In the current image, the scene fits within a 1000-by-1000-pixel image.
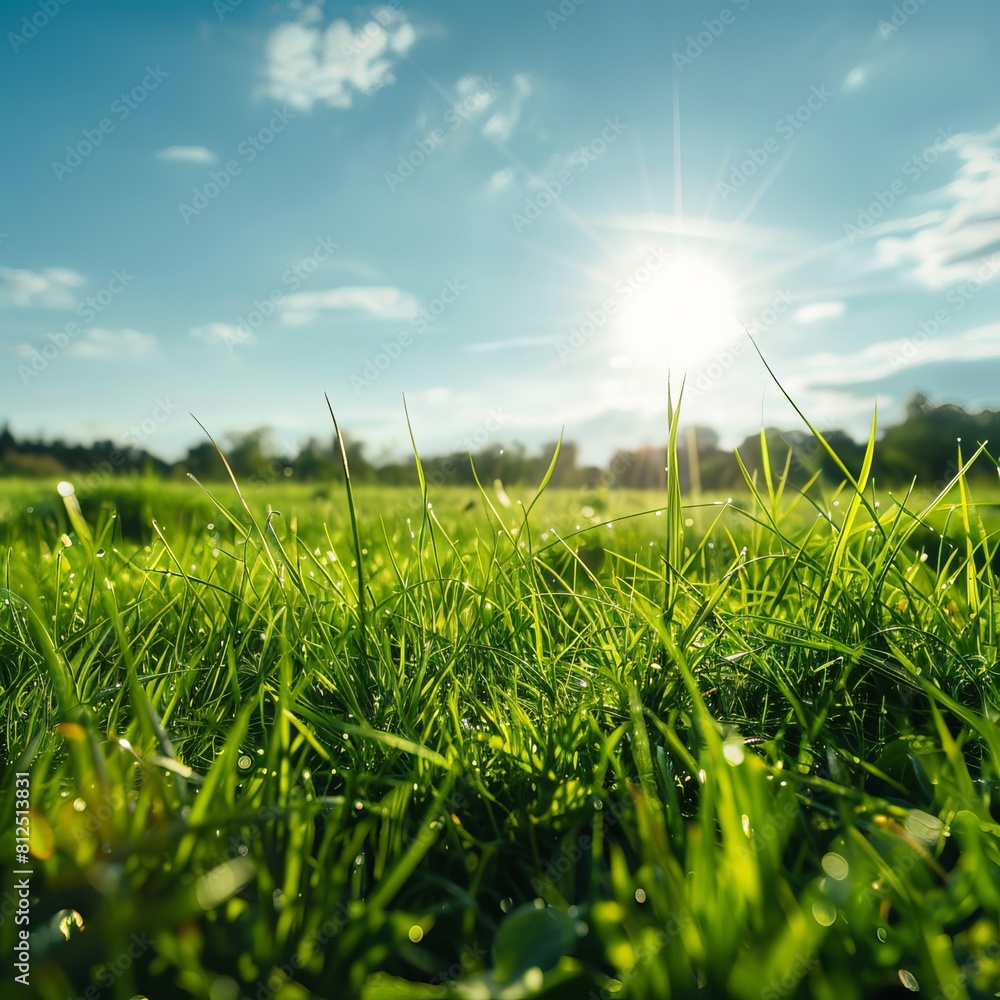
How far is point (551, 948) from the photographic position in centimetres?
63

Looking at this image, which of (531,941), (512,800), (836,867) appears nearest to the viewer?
(531,941)

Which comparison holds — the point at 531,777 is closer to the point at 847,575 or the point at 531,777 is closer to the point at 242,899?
the point at 242,899

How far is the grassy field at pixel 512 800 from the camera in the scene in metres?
0.65

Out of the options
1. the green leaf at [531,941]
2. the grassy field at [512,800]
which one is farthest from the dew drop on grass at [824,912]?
the green leaf at [531,941]

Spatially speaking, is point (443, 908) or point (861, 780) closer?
point (443, 908)

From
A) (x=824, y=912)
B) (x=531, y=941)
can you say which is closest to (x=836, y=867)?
(x=824, y=912)

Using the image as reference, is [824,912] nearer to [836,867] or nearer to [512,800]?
[836,867]

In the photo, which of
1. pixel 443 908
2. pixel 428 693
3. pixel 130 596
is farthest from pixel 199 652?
pixel 443 908

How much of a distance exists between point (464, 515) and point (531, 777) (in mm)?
2947

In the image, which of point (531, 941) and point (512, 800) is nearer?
point (531, 941)

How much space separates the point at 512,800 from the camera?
1.02 m

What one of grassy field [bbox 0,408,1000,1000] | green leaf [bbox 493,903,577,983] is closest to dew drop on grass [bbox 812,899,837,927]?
grassy field [bbox 0,408,1000,1000]

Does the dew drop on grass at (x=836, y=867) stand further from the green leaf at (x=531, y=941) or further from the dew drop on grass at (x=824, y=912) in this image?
the green leaf at (x=531, y=941)

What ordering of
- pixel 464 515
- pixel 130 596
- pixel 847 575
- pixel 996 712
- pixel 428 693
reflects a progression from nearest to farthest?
pixel 996 712 < pixel 428 693 < pixel 847 575 < pixel 130 596 < pixel 464 515
